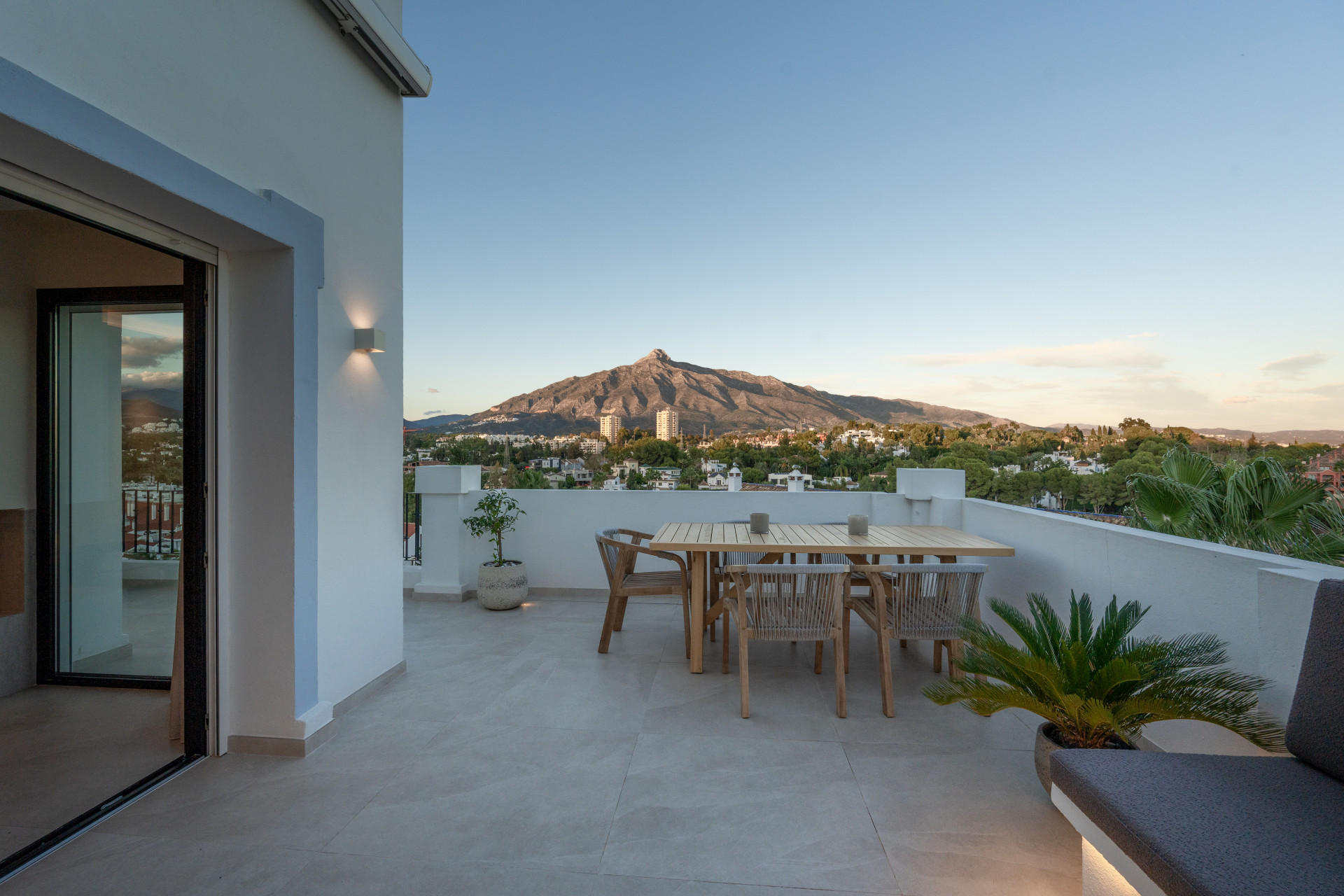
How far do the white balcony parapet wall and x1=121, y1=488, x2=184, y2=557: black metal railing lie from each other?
2533 mm

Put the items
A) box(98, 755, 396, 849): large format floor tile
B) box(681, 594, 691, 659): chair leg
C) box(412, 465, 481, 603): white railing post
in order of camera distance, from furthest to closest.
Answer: box(412, 465, 481, 603): white railing post, box(681, 594, 691, 659): chair leg, box(98, 755, 396, 849): large format floor tile

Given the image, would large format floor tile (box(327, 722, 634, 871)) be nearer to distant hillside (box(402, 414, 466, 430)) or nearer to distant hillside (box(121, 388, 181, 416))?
distant hillside (box(121, 388, 181, 416))

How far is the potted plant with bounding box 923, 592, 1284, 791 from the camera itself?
184cm

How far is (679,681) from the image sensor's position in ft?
11.6

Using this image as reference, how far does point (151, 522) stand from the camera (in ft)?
9.59

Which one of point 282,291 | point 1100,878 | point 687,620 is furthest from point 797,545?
point 282,291

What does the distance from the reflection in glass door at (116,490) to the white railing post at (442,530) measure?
97.9 inches

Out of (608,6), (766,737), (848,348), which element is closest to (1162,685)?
(766,737)

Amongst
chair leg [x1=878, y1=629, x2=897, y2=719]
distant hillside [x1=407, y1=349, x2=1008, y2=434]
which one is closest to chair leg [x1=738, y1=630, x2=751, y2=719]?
chair leg [x1=878, y1=629, x2=897, y2=719]

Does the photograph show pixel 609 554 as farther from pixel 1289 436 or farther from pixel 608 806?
pixel 1289 436

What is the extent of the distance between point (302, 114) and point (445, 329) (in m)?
9.91

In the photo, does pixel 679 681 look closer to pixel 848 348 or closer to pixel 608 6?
pixel 608 6

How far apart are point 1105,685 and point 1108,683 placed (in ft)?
0.07

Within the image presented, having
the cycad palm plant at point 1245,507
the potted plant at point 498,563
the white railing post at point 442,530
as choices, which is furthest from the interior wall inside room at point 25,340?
the cycad palm plant at point 1245,507
